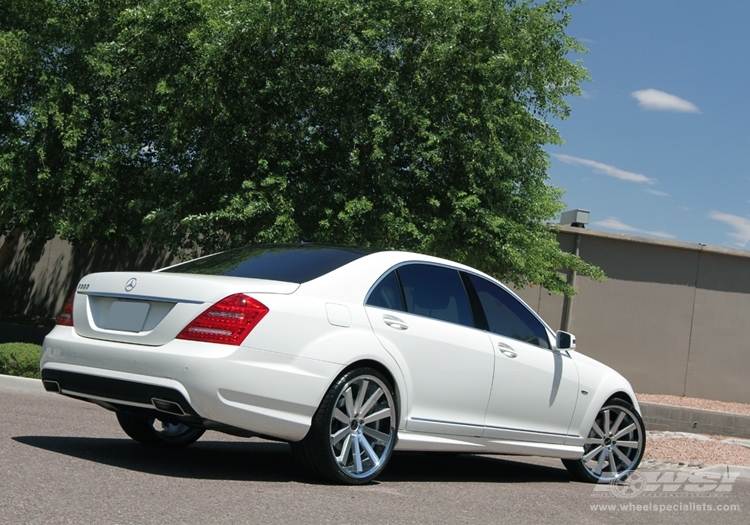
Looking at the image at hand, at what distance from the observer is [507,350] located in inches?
283

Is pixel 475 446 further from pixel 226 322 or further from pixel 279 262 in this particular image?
pixel 226 322

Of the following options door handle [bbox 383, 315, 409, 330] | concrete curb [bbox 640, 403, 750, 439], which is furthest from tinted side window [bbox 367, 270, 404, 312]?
concrete curb [bbox 640, 403, 750, 439]

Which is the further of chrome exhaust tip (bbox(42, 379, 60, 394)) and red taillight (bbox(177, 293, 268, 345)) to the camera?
chrome exhaust tip (bbox(42, 379, 60, 394))

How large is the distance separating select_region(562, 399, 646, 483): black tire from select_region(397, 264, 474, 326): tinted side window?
1.89 meters

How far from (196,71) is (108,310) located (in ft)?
30.6

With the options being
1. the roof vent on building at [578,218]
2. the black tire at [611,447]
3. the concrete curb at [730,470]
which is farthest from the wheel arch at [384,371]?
the roof vent on building at [578,218]

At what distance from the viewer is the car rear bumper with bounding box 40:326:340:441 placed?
5477mm

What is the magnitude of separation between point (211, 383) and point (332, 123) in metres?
9.74

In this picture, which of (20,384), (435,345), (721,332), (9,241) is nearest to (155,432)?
(435,345)

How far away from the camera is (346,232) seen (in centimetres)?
1411

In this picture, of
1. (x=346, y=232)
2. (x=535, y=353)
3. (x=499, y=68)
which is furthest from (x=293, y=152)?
(x=535, y=353)

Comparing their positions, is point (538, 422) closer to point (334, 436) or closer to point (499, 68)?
point (334, 436)

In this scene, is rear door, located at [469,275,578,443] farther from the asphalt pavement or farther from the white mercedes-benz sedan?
the asphalt pavement

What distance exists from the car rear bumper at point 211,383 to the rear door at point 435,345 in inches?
27.5
